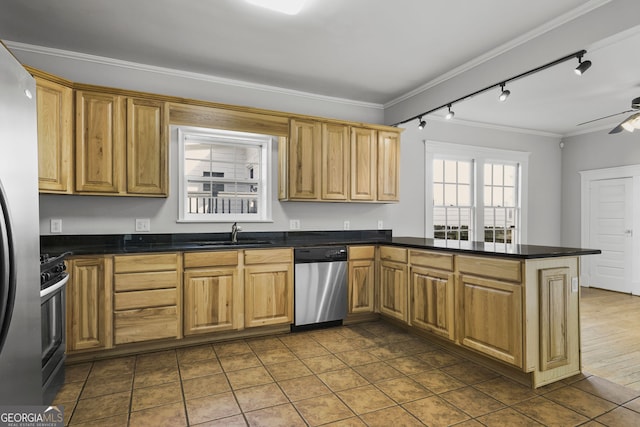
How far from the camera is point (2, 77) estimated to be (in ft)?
3.66

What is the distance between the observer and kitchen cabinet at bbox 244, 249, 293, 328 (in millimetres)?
3475

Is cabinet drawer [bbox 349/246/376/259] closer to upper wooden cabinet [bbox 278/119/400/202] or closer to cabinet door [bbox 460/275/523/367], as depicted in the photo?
upper wooden cabinet [bbox 278/119/400/202]

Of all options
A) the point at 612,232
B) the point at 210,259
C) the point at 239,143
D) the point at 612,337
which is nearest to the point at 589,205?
the point at 612,232

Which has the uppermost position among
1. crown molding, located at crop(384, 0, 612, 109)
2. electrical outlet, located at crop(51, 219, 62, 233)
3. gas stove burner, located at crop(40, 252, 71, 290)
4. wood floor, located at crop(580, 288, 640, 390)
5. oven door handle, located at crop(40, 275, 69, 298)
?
crown molding, located at crop(384, 0, 612, 109)

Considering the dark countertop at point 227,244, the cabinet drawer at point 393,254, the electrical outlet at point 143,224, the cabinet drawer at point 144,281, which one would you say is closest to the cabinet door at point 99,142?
the electrical outlet at point 143,224

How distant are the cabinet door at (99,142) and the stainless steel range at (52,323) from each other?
3.31 feet

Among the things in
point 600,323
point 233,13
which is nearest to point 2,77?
point 233,13

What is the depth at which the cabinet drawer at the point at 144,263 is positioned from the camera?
9.75 ft

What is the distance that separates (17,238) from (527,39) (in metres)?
3.62

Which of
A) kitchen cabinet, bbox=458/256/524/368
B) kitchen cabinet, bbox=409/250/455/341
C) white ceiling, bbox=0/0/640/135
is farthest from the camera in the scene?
kitchen cabinet, bbox=409/250/455/341

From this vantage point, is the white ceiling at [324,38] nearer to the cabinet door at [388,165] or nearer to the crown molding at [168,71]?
the crown molding at [168,71]

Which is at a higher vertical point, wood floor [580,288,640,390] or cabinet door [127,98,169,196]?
cabinet door [127,98,169,196]

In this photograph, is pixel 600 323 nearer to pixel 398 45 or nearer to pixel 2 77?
pixel 398 45

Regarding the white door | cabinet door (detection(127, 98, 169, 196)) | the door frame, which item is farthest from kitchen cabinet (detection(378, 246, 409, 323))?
the white door
